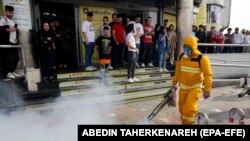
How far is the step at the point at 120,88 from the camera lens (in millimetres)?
6545

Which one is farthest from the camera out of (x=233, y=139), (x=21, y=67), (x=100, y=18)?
(x=100, y=18)

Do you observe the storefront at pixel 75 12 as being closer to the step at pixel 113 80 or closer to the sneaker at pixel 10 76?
the step at pixel 113 80

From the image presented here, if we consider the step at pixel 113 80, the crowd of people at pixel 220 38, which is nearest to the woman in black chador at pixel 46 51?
the step at pixel 113 80

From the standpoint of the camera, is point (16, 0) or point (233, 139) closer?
point (233, 139)

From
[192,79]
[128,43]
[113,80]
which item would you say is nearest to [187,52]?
[192,79]

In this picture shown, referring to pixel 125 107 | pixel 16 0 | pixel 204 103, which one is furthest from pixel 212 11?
pixel 16 0

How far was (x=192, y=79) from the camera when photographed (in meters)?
4.33

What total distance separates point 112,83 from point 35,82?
2.24 m

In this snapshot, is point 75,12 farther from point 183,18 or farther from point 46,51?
point 183,18

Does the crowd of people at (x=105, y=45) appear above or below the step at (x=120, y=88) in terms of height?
above

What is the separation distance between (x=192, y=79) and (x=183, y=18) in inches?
209

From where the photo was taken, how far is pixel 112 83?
23.9 ft

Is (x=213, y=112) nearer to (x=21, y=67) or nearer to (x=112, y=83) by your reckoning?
(x=112, y=83)

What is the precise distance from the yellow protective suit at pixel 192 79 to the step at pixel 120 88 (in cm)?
298
